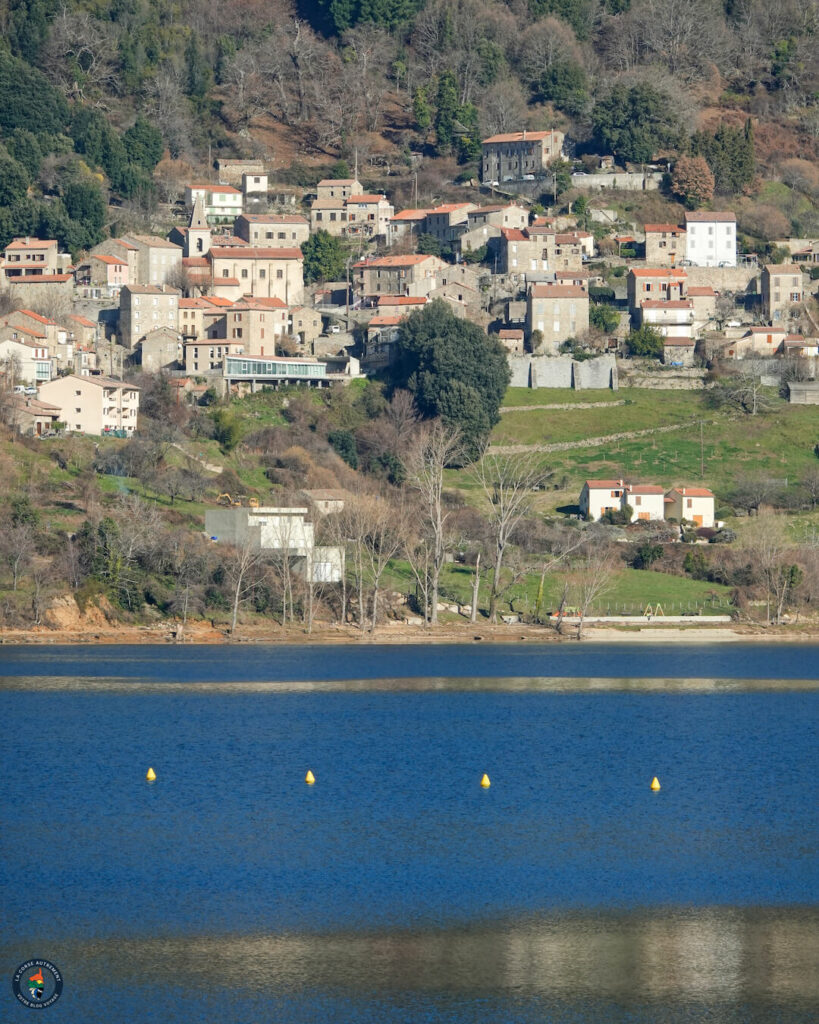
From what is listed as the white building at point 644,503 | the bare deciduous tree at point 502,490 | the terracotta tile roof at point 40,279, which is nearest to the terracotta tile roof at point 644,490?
the white building at point 644,503

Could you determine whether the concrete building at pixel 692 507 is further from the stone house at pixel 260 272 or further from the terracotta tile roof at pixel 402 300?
the stone house at pixel 260 272

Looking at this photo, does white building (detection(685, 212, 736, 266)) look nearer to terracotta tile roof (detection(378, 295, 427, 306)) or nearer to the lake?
terracotta tile roof (detection(378, 295, 427, 306))

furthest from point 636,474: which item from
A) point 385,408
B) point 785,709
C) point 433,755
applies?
point 433,755

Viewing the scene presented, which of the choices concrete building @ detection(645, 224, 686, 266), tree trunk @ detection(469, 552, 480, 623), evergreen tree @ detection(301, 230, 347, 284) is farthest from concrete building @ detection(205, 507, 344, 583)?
concrete building @ detection(645, 224, 686, 266)

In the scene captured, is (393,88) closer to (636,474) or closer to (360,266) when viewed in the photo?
(360,266)

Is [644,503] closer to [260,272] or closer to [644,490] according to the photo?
[644,490]

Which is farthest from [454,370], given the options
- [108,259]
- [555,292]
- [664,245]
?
[108,259]
